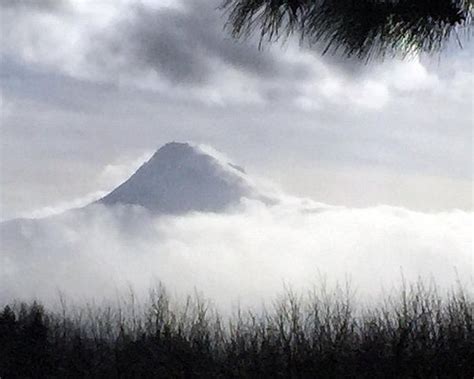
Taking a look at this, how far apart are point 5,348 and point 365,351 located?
958 centimetres

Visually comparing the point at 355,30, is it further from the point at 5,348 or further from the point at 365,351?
the point at 5,348

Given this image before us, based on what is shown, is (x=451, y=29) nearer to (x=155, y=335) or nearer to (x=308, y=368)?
(x=308, y=368)

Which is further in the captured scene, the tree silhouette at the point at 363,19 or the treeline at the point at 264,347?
the treeline at the point at 264,347

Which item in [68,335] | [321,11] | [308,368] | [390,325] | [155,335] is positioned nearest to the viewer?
[321,11]

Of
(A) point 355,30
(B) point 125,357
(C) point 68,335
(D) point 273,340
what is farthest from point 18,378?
(A) point 355,30

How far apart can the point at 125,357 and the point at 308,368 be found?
493 centimetres

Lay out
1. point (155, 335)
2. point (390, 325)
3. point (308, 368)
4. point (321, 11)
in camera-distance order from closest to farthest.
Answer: point (321, 11) < point (308, 368) < point (390, 325) < point (155, 335)

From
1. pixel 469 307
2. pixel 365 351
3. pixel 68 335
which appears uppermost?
pixel 68 335

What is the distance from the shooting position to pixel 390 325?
18500 millimetres

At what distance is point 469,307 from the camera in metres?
18.9

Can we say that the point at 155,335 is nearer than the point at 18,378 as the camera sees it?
No

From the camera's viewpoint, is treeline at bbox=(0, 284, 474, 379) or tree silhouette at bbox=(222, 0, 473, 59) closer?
tree silhouette at bbox=(222, 0, 473, 59)

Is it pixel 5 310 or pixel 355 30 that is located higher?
pixel 5 310

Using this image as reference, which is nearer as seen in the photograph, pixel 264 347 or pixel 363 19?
pixel 363 19
